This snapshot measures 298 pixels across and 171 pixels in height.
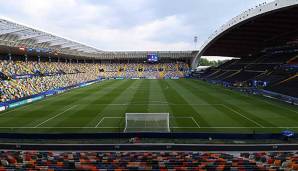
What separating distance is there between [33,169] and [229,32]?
65.9 metres

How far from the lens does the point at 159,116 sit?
28094 millimetres

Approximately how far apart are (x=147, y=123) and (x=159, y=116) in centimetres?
153

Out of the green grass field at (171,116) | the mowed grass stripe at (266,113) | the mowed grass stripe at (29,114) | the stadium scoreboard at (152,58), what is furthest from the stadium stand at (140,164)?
the stadium scoreboard at (152,58)

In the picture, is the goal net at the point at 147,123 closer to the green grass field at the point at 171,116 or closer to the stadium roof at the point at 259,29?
the green grass field at the point at 171,116

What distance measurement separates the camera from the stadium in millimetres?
16312

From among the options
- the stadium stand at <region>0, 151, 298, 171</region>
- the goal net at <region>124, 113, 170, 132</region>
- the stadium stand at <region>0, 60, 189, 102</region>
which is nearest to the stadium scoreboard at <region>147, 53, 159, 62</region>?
the stadium stand at <region>0, 60, 189, 102</region>

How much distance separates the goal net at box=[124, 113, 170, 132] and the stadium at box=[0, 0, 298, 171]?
103 millimetres

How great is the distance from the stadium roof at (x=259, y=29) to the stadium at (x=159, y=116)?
0.78ft

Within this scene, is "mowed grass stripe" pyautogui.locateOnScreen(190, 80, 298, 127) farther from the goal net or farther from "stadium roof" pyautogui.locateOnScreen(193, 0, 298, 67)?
"stadium roof" pyautogui.locateOnScreen(193, 0, 298, 67)

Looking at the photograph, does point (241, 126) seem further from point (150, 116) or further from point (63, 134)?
point (63, 134)

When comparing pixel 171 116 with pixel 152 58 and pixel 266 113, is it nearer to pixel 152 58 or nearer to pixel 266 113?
pixel 266 113

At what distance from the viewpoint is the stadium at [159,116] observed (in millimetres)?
16312

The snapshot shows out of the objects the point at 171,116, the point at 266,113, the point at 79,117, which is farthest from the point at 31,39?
the point at 266,113

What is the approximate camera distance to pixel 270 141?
23.1 meters
